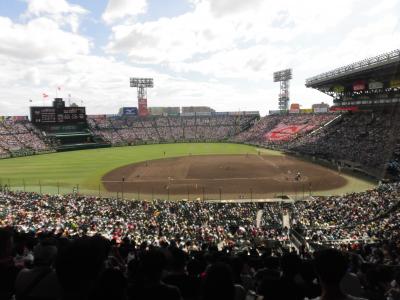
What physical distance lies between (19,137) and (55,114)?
473 inches

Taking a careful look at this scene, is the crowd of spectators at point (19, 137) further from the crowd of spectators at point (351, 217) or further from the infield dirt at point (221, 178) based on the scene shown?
the crowd of spectators at point (351, 217)

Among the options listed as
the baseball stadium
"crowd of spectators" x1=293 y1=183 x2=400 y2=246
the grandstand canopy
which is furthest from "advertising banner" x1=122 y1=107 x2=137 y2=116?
"crowd of spectators" x1=293 y1=183 x2=400 y2=246

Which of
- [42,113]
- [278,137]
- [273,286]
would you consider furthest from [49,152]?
[273,286]

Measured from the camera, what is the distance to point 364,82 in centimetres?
6488

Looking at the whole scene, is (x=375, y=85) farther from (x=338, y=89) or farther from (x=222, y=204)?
(x=222, y=204)

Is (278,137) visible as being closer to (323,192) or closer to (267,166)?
(267,166)

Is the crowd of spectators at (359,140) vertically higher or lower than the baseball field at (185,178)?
higher

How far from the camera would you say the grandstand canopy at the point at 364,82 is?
53.8m

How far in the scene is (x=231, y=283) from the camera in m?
3.77

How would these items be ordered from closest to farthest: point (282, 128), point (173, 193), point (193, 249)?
point (193, 249) < point (173, 193) < point (282, 128)

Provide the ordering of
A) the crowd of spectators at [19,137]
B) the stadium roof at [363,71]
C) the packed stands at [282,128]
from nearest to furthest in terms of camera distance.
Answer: the stadium roof at [363,71] → the crowd of spectators at [19,137] → the packed stands at [282,128]

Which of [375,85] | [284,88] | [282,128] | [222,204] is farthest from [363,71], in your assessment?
[284,88]

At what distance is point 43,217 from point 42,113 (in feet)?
280

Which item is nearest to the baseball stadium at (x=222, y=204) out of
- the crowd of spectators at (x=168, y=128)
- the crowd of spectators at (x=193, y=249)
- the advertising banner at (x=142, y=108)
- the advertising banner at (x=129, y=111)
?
the crowd of spectators at (x=193, y=249)
